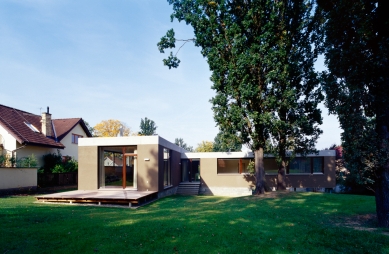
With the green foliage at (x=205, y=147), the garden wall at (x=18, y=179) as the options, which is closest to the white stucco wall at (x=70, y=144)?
the garden wall at (x=18, y=179)

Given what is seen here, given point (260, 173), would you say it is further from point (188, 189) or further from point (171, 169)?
point (188, 189)

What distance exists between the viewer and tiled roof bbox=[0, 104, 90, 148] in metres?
19.4

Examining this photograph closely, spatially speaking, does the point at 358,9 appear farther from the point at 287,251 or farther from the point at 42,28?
the point at 42,28

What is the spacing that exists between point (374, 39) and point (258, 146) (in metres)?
9.04

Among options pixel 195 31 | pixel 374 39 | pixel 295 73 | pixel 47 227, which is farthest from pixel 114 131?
pixel 374 39

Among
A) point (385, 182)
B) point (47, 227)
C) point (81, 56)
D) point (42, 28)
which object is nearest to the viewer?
point (47, 227)

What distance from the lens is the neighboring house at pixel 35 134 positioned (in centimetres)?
1931

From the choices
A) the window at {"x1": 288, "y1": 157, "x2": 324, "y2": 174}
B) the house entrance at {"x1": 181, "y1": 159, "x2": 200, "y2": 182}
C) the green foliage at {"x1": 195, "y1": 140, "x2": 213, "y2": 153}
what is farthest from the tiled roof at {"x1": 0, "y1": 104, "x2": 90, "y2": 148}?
the green foliage at {"x1": 195, "y1": 140, "x2": 213, "y2": 153}

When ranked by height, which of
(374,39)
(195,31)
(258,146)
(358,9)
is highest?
(195,31)

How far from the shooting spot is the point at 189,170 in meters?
25.2

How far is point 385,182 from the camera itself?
7.66 m

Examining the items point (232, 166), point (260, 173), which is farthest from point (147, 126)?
point (260, 173)

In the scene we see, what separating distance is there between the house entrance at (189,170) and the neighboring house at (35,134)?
376 inches

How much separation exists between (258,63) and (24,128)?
18.8 m
